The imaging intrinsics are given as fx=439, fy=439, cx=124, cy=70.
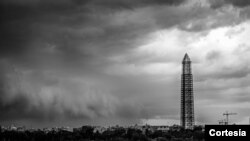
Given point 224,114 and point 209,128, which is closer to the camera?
point 209,128

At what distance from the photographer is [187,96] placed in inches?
7357

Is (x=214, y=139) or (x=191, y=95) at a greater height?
(x=191, y=95)

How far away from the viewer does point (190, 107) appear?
→ 605 ft

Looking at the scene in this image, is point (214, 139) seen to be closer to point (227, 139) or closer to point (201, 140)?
point (227, 139)

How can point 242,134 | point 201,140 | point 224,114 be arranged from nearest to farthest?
point 242,134
point 224,114
point 201,140

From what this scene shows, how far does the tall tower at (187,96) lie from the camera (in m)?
184

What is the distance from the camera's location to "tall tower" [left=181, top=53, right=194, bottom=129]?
184250mm

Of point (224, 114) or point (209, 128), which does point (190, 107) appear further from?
point (209, 128)

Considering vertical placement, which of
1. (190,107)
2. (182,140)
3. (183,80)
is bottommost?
(182,140)

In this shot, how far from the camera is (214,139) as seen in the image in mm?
47844

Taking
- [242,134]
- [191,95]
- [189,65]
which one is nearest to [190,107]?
[191,95]

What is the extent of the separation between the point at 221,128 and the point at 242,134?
2.32 metres

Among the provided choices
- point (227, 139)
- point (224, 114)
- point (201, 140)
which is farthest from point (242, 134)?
point (201, 140)

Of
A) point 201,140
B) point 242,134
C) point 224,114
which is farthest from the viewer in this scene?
point 201,140
